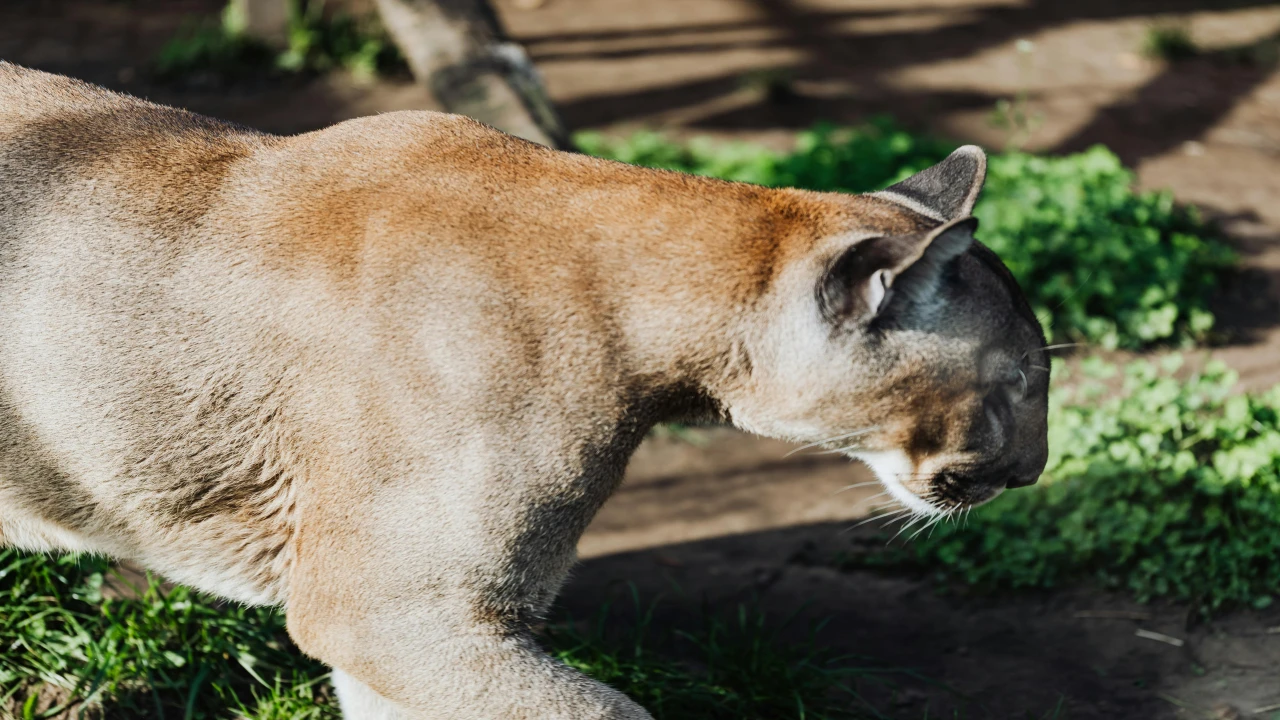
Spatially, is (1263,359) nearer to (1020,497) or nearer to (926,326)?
(1020,497)

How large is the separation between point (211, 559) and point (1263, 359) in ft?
18.2

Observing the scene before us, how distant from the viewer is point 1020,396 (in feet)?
11.1

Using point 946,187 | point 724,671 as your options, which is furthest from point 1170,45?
point 724,671

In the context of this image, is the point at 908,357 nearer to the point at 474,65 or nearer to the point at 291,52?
the point at 474,65

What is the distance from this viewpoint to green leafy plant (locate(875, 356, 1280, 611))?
188 inches

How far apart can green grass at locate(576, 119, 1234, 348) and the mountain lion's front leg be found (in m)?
3.97

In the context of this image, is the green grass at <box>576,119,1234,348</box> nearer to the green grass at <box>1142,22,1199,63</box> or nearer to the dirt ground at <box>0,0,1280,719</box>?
the dirt ground at <box>0,0,1280,719</box>

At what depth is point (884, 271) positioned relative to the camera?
2922 mm

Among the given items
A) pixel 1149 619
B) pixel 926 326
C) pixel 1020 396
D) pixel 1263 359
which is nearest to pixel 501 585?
pixel 926 326

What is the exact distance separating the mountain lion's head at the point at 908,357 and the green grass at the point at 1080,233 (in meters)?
2.95

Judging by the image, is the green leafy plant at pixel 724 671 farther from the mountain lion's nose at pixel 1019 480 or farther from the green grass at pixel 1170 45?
the green grass at pixel 1170 45

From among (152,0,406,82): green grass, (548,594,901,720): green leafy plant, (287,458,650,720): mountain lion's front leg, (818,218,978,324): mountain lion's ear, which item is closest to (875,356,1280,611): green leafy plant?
(548,594,901,720): green leafy plant

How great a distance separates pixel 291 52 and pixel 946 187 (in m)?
8.50

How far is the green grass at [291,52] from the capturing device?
10443mm
